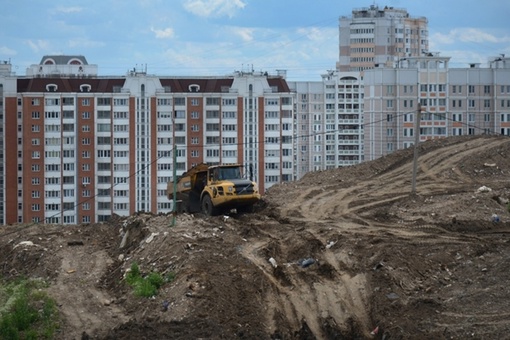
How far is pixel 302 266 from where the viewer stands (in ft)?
63.5

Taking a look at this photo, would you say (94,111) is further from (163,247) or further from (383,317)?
(383,317)

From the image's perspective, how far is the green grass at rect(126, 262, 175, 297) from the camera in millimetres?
18281

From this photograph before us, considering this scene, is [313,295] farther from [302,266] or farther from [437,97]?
[437,97]

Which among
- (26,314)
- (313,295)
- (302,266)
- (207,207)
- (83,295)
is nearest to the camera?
(26,314)

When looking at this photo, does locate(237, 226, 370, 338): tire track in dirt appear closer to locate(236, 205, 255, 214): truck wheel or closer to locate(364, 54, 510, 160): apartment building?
locate(236, 205, 255, 214): truck wheel

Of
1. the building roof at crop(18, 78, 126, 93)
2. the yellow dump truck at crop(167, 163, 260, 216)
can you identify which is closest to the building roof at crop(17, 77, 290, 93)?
the building roof at crop(18, 78, 126, 93)

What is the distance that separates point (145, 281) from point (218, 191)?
6.25m

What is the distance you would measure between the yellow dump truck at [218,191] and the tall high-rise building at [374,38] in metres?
84.2

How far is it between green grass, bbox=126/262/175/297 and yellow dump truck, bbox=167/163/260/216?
18.1ft

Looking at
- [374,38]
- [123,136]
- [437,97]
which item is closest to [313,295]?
[123,136]

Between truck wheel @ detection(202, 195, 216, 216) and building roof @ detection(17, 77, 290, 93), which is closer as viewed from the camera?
truck wheel @ detection(202, 195, 216, 216)

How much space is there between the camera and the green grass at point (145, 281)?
18281 mm

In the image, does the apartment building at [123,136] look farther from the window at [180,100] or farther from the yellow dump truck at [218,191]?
the yellow dump truck at [218,191]

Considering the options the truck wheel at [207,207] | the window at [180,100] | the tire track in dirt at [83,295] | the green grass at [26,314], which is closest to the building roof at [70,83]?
the window at [180,100]
